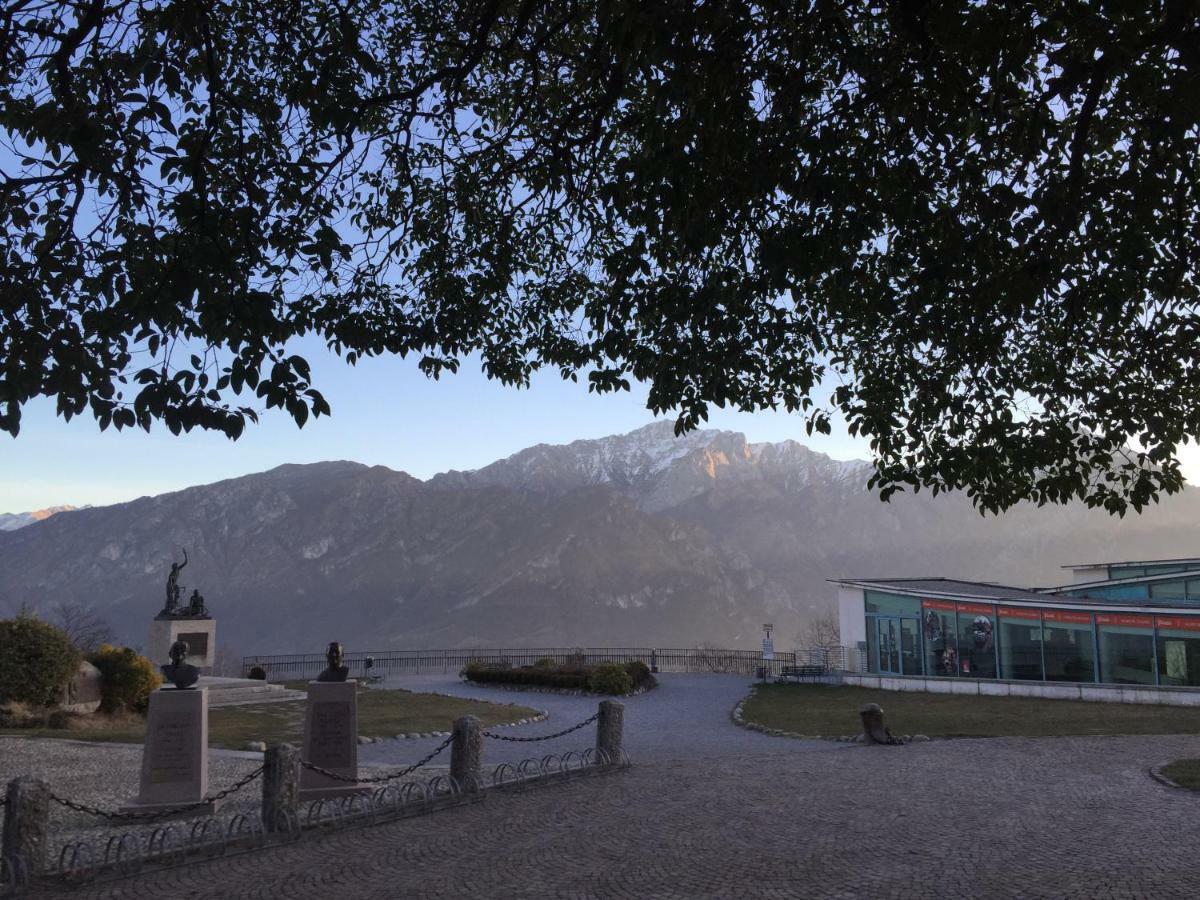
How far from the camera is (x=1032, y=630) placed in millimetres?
A: 33500

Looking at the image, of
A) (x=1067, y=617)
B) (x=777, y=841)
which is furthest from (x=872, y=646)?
(x=777, y=841)

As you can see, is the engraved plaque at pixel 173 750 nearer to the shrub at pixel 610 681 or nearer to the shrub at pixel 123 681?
the shrub at pixel 123 681

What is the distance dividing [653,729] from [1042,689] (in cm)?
1601

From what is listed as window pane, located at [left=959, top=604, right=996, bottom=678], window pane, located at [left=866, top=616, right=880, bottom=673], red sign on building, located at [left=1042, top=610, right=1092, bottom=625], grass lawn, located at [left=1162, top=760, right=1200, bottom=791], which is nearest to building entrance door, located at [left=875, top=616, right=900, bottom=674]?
window pane, located at [left=866, top=616, right=880, bottom=673]

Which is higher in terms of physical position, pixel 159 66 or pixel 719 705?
pixel 159 66

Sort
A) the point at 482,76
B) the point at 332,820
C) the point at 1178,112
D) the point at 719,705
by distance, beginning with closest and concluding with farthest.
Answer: the point at 1178,112 < the point at 332,820 < the point at 482,76 < the point at 719,705

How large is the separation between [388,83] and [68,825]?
33.9ft

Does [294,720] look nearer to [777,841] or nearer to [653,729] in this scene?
[653,729]

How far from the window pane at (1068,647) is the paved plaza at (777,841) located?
1658 cm

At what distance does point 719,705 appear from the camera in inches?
1195

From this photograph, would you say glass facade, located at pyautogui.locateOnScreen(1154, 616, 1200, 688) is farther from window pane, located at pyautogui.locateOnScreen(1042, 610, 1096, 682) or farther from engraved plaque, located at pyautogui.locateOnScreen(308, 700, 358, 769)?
engraved plaque, located at pyautogui.locateOnScreen(308, 700, 358, 769)

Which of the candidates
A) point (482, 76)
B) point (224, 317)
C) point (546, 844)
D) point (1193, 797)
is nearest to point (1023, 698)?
point (1193, 797)

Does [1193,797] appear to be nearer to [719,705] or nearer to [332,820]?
Answer: [332,820]

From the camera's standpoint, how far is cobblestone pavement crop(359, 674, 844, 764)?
62.2 feet
